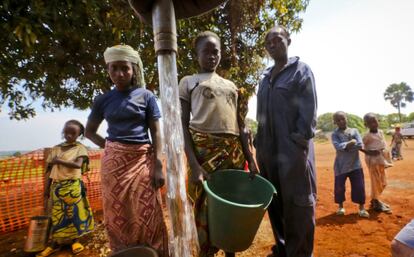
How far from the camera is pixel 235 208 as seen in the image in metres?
1.50

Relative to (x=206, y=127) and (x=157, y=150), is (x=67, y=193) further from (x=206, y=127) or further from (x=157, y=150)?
(x=206, y=127)

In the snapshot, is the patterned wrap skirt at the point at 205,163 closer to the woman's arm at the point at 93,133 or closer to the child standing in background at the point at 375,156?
the woman's arm at the point at 93,133

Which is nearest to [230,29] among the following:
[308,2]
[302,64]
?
[308,2]

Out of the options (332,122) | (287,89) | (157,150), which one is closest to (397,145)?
(287,89)

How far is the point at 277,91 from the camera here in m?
2.15

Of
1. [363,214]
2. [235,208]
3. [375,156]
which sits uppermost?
[235,208]

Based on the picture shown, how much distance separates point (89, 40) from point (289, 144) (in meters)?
3.38

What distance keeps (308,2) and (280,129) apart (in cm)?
436

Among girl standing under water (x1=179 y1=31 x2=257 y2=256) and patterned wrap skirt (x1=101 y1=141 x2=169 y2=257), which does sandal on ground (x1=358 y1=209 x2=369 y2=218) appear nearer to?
girl standing under water (x1=179 y1=31 x2=257 y2=256)

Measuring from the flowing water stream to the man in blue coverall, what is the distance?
41.6 inches

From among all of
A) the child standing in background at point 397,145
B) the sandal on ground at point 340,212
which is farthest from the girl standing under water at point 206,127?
the child standing in background at point 397,145

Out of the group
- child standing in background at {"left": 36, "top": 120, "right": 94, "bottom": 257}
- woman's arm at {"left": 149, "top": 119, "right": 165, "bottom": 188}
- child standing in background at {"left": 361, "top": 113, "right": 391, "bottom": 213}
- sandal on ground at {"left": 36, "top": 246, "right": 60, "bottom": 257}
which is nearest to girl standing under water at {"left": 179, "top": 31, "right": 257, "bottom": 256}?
woman's arm at {"left": 149, "top": 119, "right": 165, "bottom": 188}

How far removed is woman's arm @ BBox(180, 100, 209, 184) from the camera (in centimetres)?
184

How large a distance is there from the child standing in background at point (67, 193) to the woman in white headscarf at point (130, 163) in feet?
5.34
